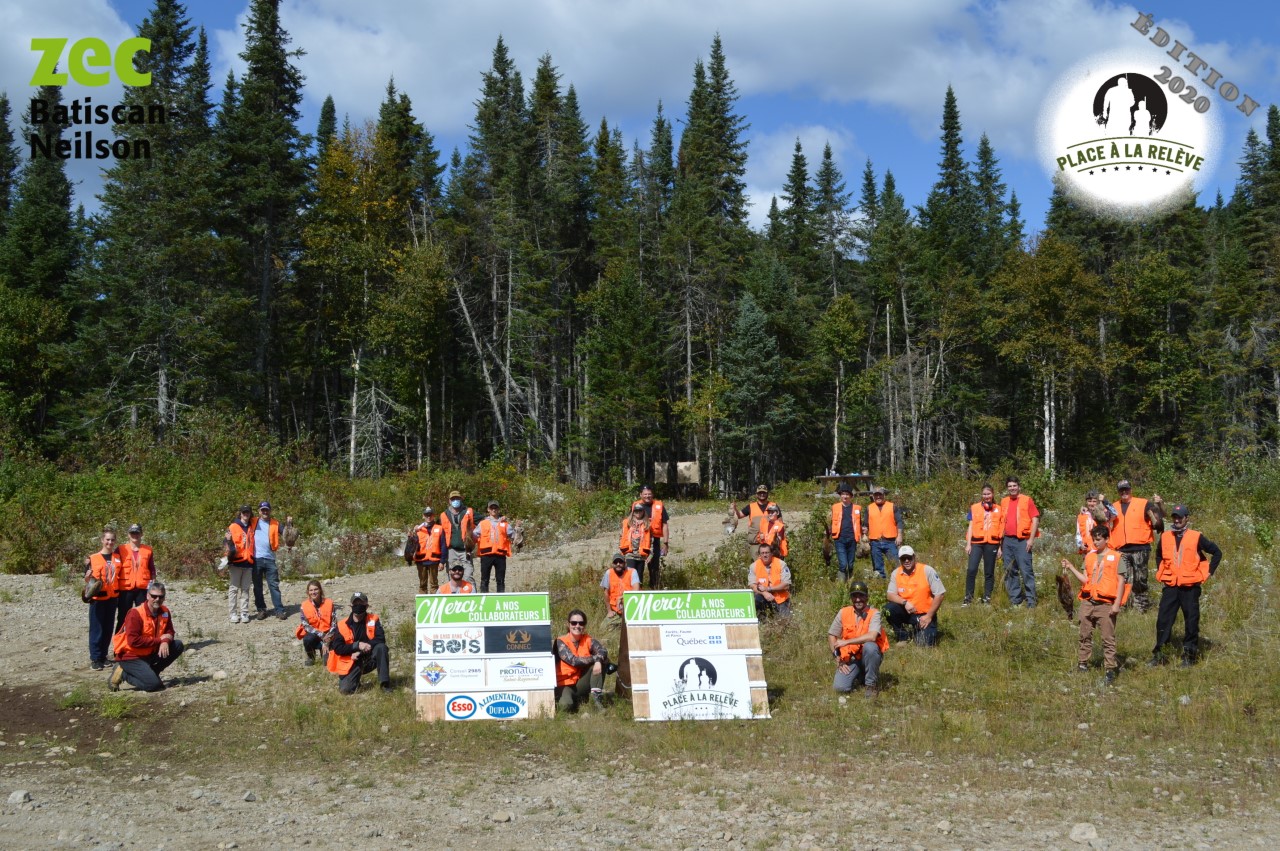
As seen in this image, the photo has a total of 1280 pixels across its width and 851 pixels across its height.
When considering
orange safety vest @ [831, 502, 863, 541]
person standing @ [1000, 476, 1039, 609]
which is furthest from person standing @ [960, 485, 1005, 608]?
orange safety vest @ [831, 502, 863, 541]

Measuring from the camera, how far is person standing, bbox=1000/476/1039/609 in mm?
14992

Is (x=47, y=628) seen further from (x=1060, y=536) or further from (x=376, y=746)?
A: (x=1060, y=536)

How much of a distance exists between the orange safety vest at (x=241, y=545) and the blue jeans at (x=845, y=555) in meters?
9.41

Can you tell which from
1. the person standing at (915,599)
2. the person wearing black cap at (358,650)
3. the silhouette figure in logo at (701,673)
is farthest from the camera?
the person standing at (915,599)

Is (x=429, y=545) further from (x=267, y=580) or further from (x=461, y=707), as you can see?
(x=461, y=707)

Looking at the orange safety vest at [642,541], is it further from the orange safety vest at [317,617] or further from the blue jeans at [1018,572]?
the blue jeans at [1018,572]

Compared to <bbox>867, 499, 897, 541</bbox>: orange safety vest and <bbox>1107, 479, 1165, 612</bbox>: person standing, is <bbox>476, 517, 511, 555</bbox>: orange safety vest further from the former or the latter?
<bbox>1107, 479, 1165, 612</bbox>: person standing

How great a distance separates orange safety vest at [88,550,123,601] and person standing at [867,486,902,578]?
1109 centimetres

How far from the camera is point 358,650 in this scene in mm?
12164

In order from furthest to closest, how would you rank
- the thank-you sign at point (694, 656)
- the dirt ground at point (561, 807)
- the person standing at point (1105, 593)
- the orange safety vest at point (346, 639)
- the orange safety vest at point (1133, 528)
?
the orange safety vest at point (1133, 528), the orange safety vest at point (346, 639), the person standing at point (1105, 593), the thank-you sign at point (694, 656), the dirt ground at point (561, 807)

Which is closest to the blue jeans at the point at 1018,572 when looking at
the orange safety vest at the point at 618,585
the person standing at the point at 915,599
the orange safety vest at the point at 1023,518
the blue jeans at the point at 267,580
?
the orange safety vest at the point at 1023,518

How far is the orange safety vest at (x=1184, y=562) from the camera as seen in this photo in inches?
481

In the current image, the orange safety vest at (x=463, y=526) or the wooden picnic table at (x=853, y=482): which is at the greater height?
the wooden picnic table at (x=853, y=482)

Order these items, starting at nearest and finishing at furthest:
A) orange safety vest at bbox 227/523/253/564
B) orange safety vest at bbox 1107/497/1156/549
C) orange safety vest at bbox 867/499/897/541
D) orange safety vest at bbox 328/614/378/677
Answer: orange safety vest at bbox 328/614/378/677 → orange safety vest at bbox 1107/497/1156/549 → orange safety vest at bbox 227/523/253/564 → orange safety vest at bbox 867/499/897/541
